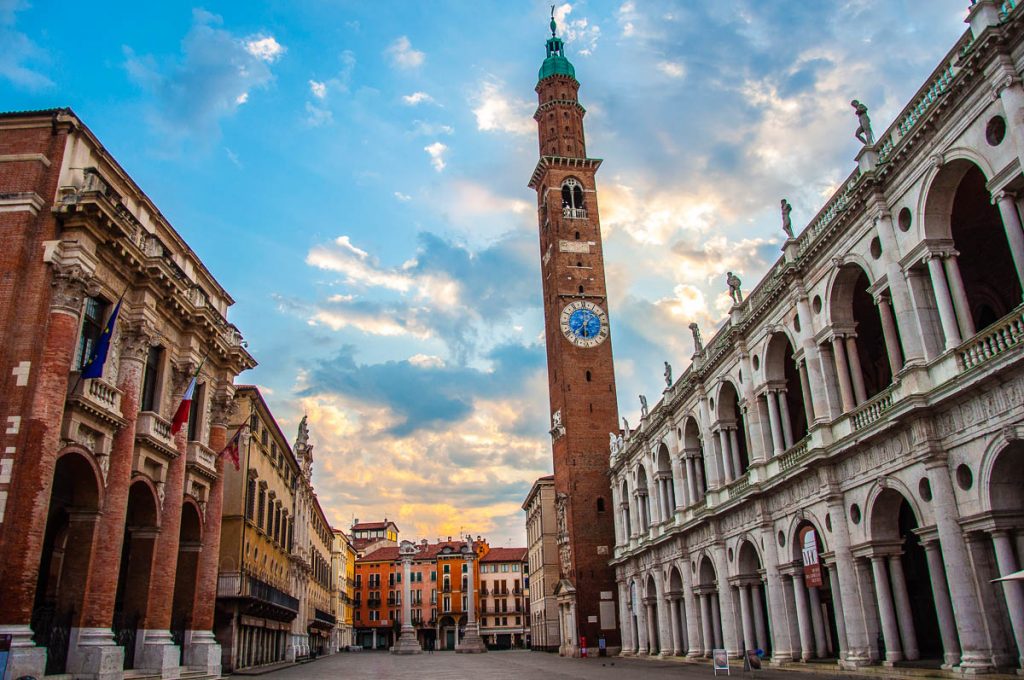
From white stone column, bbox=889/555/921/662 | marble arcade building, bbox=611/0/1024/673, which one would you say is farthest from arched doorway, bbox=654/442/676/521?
white stone column, bbox=889/555/921/662

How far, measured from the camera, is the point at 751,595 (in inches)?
1289

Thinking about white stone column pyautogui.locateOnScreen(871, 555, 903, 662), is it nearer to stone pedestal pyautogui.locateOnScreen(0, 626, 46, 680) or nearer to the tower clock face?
stone pedestal pyautogui.locateOnScreen(0, 626, 46, 680)

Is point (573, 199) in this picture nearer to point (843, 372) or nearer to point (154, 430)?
point (843, 372)

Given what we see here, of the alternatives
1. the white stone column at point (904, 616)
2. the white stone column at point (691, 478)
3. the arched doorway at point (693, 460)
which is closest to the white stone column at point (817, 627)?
the white stone column at point (904, 616)

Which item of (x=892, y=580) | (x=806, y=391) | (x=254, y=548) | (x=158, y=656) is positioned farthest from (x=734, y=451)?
(x=158, y=656)

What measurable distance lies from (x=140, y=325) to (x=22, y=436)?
5355mm

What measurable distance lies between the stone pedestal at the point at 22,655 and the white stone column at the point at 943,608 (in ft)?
65.8

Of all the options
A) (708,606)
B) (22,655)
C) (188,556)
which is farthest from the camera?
(708,606)

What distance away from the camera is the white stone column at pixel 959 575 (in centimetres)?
1722

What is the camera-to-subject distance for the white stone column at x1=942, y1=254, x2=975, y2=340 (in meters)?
18.8

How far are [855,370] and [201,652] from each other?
23.5m

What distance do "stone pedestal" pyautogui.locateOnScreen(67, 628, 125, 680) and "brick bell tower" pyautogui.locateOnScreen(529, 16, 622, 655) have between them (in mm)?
40261

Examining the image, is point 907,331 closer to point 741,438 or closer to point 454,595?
point 741,438

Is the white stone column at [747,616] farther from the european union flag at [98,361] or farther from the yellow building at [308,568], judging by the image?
the yellow building at [308,568]
